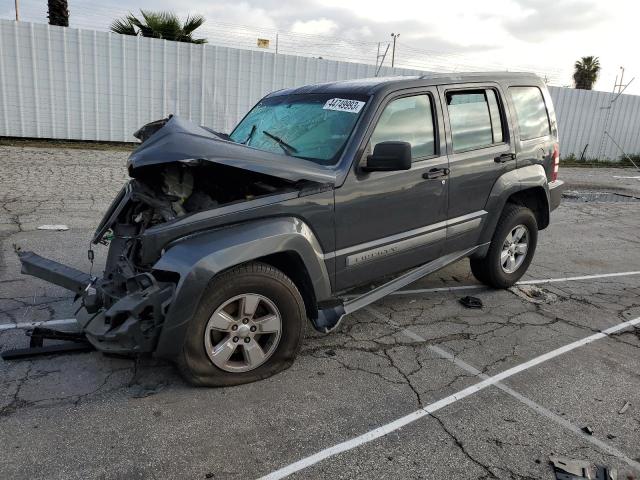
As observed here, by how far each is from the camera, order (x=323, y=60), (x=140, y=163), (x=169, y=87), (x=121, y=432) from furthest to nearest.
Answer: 1. (x=323, y=60)
2. (x=169, y=87)
3. (x=140, y=163)
4. (x=121, y=432)

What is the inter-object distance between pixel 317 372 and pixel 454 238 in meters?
1.85

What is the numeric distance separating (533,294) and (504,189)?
1.30 meters

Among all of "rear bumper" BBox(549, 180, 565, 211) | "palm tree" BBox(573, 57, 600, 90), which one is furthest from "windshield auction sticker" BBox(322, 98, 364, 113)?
A: "palm tree" BBox(573, 57, 600, 90)

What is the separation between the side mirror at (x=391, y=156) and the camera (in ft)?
11.3

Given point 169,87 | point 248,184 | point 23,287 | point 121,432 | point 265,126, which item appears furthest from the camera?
point 169,87

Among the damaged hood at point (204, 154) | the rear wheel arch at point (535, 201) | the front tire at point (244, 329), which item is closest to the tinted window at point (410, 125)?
the damaged hood at point (204, 154)

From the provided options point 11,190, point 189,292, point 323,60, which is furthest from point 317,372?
point 323,60

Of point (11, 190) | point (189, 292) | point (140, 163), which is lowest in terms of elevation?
point (11, 190)

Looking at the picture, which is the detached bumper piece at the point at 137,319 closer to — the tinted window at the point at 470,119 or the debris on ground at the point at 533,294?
the tinted window at the point at 470,119

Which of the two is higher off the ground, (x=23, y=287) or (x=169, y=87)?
(x=169, y=87)

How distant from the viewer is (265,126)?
442 centimetres

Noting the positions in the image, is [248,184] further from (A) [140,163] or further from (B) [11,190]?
(B) [11,190]

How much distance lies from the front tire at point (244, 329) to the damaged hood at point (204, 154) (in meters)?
0.65

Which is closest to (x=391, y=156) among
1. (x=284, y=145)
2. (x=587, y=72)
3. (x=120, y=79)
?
(x=284, y=145)
